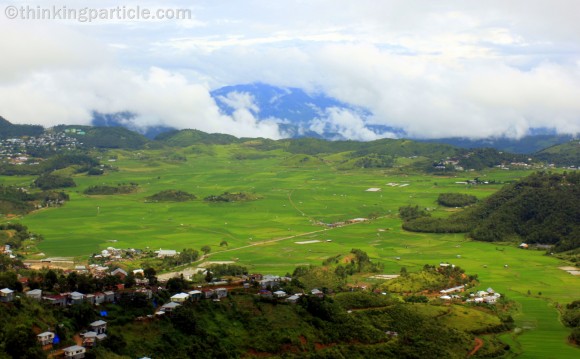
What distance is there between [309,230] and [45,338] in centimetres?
6876

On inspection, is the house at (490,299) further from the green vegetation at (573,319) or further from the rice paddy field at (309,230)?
the green vegetation at (573,319)

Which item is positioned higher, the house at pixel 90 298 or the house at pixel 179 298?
the house at pixel 90 298

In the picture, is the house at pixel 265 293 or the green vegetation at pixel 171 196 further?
the green vegetation at pixel 171 196

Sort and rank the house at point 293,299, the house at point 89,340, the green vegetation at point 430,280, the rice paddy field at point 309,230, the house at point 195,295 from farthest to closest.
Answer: the rice paddy field at point 309,230
the green vegetation at point 430,280
the house at point 293,299
the house at point 195,295
the house at point 89,340

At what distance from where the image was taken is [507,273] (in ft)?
255

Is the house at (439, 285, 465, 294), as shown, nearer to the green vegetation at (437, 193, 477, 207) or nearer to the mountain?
the green vegetation at (437, 193, 477, 207)

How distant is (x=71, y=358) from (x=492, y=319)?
35.5 metres

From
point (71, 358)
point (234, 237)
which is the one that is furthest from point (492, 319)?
point (234, 237)

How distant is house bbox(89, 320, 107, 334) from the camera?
42250 millimetres

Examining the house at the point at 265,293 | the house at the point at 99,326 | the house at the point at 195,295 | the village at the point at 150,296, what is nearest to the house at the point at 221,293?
the village at the point at 150,296

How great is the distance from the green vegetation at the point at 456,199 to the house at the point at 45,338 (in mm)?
97491

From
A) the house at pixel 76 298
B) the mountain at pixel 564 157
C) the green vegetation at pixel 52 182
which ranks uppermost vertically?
the mountain at pixel 564 157

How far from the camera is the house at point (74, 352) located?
3791cm

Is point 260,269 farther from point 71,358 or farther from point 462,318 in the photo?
point 71,358
